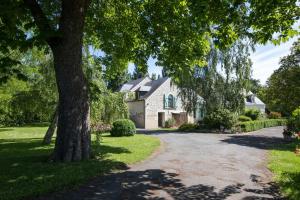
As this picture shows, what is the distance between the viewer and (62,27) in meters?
12.3

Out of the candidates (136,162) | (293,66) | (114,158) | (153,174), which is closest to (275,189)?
(153,174)

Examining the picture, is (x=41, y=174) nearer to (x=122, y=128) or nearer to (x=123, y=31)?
(x=123, y=31)

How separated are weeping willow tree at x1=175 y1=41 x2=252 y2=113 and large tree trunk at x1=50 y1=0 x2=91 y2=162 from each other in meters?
23.9

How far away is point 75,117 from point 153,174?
12.4 ft

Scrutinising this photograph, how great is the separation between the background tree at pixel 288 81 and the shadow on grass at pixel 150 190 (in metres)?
20.5

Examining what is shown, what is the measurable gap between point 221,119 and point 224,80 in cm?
460

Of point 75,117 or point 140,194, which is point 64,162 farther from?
point 140,194

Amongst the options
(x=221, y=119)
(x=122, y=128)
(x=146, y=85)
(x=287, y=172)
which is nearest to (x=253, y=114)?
(x=146, y=85)

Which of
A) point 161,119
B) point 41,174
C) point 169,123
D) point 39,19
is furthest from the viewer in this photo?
point 161,119

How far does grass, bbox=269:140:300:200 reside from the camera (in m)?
9.16

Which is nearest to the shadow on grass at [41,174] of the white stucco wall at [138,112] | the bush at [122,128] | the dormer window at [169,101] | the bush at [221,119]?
the bush at [122,128]

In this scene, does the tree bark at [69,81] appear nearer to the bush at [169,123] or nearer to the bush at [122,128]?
the bush at [122,128]

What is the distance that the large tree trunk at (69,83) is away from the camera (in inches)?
479

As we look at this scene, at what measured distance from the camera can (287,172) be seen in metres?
11.9
